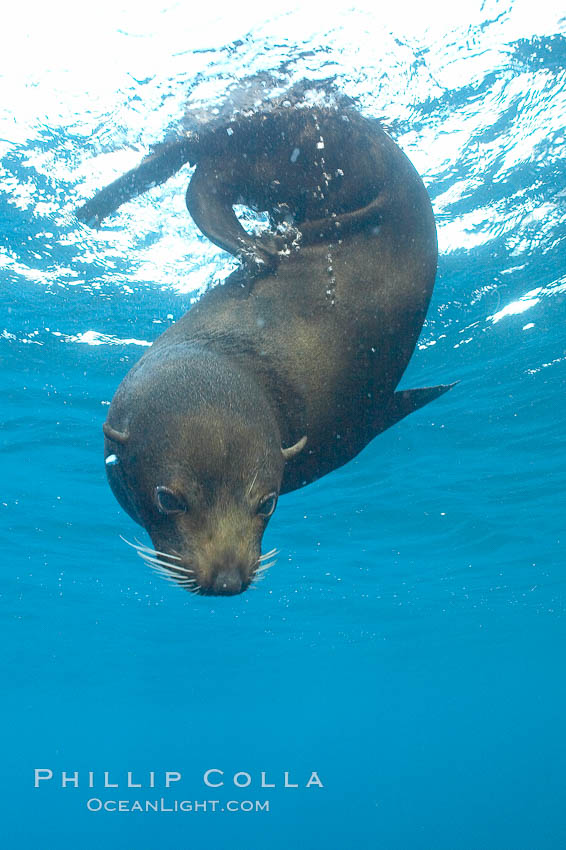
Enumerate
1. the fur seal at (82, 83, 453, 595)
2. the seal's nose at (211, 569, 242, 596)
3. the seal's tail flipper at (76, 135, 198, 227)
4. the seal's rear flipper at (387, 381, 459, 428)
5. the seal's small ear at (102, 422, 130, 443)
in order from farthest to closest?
the seal's tail flipper at (76, 135, 198, 227)
the seal's rear flipper at (387, 381, 459, 428)
the seal's small ear at (102, 422, 130, 443)
the fur seal at (82, 83, 453, 595)
the seal's nose at (211, 569, 242, 596)

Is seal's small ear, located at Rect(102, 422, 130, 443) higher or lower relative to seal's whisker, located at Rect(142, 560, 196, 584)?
higher

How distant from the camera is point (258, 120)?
422cm

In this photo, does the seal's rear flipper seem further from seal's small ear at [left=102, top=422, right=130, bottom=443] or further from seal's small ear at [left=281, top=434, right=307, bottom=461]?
seal's small ear at [left=102, top=422, right=130, bottom=443]

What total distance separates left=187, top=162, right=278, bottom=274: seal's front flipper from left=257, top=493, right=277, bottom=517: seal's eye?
49.4 inches

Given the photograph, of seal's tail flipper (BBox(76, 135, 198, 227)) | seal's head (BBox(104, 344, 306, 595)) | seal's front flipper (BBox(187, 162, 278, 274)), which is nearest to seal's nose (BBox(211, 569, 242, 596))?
seal's head (BBox(104, 344, 306, 595))

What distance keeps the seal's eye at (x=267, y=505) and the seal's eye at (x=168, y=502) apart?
11.8 inches

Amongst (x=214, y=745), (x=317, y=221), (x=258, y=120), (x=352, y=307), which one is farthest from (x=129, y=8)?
(x=214, y=745)

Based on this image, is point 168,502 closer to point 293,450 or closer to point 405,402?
point 293,450

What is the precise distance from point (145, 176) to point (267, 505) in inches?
104

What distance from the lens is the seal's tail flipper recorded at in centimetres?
420

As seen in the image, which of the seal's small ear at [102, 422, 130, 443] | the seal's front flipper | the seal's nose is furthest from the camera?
the seal's front flipper

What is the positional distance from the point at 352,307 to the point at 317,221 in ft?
2.11

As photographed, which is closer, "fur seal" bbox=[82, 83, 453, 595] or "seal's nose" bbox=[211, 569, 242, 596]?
"seal's nose" bbox=[211, 569, 242, 596]

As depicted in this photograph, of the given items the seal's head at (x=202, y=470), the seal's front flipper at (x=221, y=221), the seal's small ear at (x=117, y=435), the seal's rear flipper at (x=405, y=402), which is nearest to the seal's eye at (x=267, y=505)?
the seal's head at (x=202, y=470)
